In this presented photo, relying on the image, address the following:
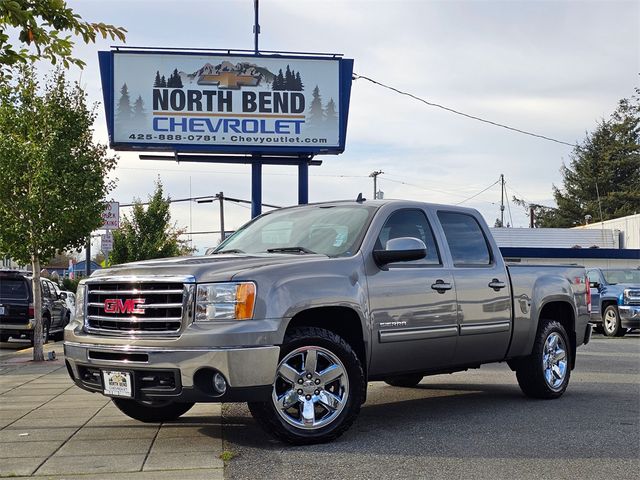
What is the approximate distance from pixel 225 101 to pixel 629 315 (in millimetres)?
10965

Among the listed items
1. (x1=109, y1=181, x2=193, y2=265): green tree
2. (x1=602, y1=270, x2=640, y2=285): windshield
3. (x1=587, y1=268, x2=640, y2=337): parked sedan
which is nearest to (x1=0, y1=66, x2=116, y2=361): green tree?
(x1=587, y1=268, x2=640, y2=337): parked sedan

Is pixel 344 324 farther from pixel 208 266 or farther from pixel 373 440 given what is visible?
pixel 208 266

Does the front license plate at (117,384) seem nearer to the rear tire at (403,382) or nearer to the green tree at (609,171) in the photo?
the rear tire at (403,382)

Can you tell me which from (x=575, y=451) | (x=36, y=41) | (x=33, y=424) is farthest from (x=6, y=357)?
(x=575, y=451)

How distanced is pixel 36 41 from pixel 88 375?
119 inches

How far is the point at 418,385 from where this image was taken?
32.7 feet

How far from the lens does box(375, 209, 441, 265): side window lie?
286 inches

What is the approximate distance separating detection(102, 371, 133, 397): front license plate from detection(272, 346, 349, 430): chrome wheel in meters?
1.05

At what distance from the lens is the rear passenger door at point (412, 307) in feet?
22.2

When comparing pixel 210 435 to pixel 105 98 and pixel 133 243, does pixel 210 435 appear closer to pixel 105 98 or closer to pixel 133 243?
pixel 105 98

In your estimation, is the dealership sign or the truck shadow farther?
the dealership sign

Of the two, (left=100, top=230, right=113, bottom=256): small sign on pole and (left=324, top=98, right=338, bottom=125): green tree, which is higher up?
(left=324, top=98, right=338, bottom=125): green tree

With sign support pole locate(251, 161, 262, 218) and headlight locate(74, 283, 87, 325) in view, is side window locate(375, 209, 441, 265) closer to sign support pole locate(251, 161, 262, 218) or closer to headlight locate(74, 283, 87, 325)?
headlight locate(74, 283, 87, 325)

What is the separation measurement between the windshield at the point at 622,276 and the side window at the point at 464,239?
1451 centimetres
